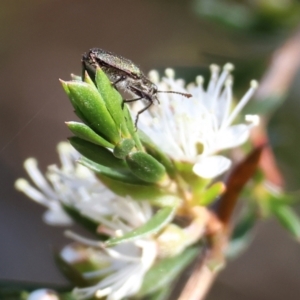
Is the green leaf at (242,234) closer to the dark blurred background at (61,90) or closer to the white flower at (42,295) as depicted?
the white flower at (42,295)

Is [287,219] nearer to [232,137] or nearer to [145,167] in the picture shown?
[232,137]

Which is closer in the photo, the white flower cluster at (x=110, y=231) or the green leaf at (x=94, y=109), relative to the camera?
the green leaf at (x=94, y=109)

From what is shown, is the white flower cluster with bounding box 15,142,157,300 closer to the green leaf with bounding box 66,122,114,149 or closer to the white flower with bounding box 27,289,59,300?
the white flower with bounding box 27,289,59,300

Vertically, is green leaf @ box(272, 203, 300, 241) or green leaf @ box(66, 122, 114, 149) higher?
green leaf @ box(66, 122, 114, 149)

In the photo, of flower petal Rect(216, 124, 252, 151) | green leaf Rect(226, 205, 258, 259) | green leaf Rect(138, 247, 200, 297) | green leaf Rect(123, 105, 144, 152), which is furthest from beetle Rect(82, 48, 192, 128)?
green leaf Rect(226, 205, 258, 259)

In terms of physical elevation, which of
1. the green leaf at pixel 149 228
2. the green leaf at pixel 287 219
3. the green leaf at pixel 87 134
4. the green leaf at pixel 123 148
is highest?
the green leaf at pixel 87 134

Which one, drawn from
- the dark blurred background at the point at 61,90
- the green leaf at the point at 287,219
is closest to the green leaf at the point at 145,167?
the green leaf at the point at 287,219

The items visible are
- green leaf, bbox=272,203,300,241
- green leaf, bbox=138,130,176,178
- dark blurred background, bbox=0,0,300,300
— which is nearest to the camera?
green leaf, bbox=138,130,176,178
